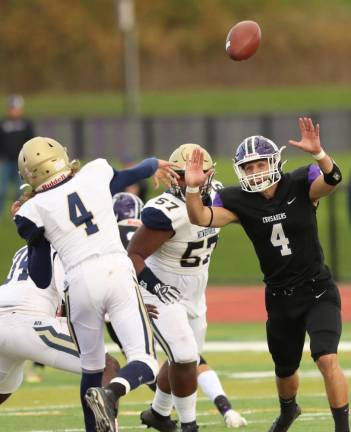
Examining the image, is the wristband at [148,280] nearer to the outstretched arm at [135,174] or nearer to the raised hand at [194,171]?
the outstretched arm at [135,174]

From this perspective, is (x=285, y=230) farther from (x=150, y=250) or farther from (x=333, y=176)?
(x=150, y=250)

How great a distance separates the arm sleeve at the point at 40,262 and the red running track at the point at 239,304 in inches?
322

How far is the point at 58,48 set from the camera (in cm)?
4900

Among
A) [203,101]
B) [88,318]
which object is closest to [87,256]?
[88,318]

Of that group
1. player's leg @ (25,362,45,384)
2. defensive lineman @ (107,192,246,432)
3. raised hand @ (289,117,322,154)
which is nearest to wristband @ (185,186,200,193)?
raised hand @ (289,117,322,154)

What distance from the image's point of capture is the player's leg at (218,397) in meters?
8.95

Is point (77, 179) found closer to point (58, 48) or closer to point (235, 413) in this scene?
point (235, 413)

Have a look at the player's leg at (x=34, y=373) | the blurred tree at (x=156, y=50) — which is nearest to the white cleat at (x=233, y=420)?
the player's leg at (x=34, y=373)

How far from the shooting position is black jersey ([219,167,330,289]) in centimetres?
801

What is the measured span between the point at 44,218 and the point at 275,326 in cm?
155

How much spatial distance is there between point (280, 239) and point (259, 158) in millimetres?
495

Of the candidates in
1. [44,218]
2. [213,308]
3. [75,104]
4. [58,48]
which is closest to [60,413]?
[44,218]

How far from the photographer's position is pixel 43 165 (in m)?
7.71

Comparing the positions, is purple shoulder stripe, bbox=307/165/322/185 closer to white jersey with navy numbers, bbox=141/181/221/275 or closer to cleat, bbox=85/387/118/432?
white jersey with navy numbers, bbox=141/181/221/275
